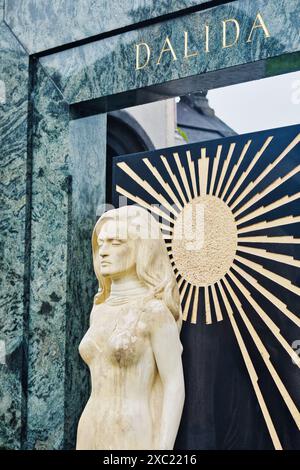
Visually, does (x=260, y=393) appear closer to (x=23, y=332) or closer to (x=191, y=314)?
(x=191, y=314)

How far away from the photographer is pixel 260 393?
5391 millimetres

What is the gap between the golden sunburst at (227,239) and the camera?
5406 mm

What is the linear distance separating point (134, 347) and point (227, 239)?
3.59ft

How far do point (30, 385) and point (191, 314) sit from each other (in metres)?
1.59

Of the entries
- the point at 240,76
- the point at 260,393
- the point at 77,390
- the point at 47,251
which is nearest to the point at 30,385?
the point at 77,390

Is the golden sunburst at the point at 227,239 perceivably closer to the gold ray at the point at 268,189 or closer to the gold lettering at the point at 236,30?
the gold ray at the point at 268,189

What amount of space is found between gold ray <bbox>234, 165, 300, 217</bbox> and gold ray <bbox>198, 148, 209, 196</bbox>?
32cm

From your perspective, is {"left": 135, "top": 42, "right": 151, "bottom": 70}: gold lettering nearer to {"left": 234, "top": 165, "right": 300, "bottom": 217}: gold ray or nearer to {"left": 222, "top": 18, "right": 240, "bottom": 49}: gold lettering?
{"left": 222, "top": 18, "right": 240, "bottom": 49}: gold lettering

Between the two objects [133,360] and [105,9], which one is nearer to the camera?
[133,360]

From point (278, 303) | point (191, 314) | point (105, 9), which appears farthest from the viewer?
point (105, 9)

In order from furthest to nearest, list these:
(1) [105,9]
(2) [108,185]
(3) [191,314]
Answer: (2) [108,185] < (1) [105,9] < (3) [191,314]

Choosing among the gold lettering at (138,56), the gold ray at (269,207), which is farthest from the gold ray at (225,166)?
the gold lettering at (138,56)

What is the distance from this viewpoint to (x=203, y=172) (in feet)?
19.2

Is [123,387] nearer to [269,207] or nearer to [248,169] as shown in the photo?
[269,207]
